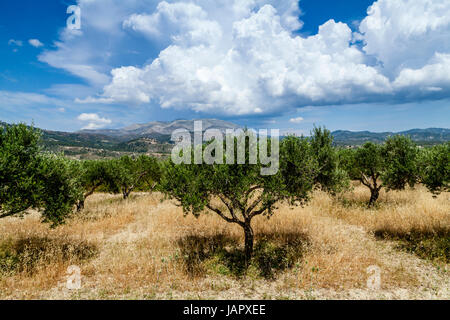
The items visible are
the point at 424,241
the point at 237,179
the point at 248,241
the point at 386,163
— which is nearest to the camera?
the point at 237,179

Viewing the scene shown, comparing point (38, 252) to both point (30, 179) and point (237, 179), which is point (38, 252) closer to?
point (30, 179)

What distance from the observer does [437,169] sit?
508 inches

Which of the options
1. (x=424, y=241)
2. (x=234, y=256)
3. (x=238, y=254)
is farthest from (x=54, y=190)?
(x=424, y=241)

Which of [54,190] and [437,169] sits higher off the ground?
[437,169]

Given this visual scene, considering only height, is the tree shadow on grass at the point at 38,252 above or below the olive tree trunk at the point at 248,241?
below

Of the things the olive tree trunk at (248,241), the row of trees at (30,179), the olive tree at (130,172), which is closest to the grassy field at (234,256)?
the olive tree trunk at (248,241)

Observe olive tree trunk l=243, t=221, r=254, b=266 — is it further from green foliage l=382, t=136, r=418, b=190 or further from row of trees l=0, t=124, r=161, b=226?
green foliage l=382, t=136, r=418, b=190

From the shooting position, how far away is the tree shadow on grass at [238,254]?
11539 mm

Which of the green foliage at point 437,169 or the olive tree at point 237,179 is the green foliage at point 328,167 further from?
the olive tree at point 237,179

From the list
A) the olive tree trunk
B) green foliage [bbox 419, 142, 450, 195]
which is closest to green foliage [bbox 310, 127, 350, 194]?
green foliage [bbox 419, 142, 450, 195]

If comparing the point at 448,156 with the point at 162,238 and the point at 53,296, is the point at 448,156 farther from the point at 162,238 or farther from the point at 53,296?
the point at 53,296

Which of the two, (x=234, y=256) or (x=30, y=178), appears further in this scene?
(x=234, y=256)

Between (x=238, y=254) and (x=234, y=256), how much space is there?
1.16ft

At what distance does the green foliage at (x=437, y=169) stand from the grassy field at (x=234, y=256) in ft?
12.4
